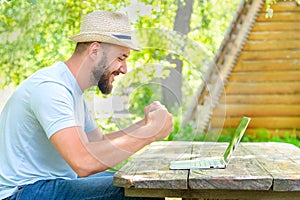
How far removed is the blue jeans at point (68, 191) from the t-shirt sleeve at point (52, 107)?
22cm

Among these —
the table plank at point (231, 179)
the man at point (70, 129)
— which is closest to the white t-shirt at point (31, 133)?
the man at point (70, 129)

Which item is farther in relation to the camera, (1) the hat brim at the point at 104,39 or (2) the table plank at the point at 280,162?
(1) the hat brim at the point at 104,39

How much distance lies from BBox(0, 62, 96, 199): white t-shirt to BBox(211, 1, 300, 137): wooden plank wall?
181 inches

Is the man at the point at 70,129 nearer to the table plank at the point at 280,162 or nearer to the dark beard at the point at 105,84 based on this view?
the dark beard at the point at 105,84

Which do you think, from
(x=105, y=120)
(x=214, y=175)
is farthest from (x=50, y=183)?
(x=214, y=175)

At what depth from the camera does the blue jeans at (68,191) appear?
2141 millimetres

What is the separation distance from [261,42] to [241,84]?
1.75 feet

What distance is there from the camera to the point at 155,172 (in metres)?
2.06

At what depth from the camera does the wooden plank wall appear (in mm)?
6793

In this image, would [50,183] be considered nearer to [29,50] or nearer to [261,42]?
[29,50]

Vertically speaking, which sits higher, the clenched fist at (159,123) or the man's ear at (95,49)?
the man's ear at (95,49)

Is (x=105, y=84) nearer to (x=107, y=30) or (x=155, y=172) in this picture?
(x=107, y=30)

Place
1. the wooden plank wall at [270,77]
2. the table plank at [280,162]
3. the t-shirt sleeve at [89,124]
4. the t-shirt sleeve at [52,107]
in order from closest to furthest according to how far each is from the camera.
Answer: the table plank at [280,162]
the t-shirt sleeve at [52,107]
the t-shirt sleeve at [89,124]
the wooden plank wall at [270,77]

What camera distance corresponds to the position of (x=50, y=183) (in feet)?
7.17
